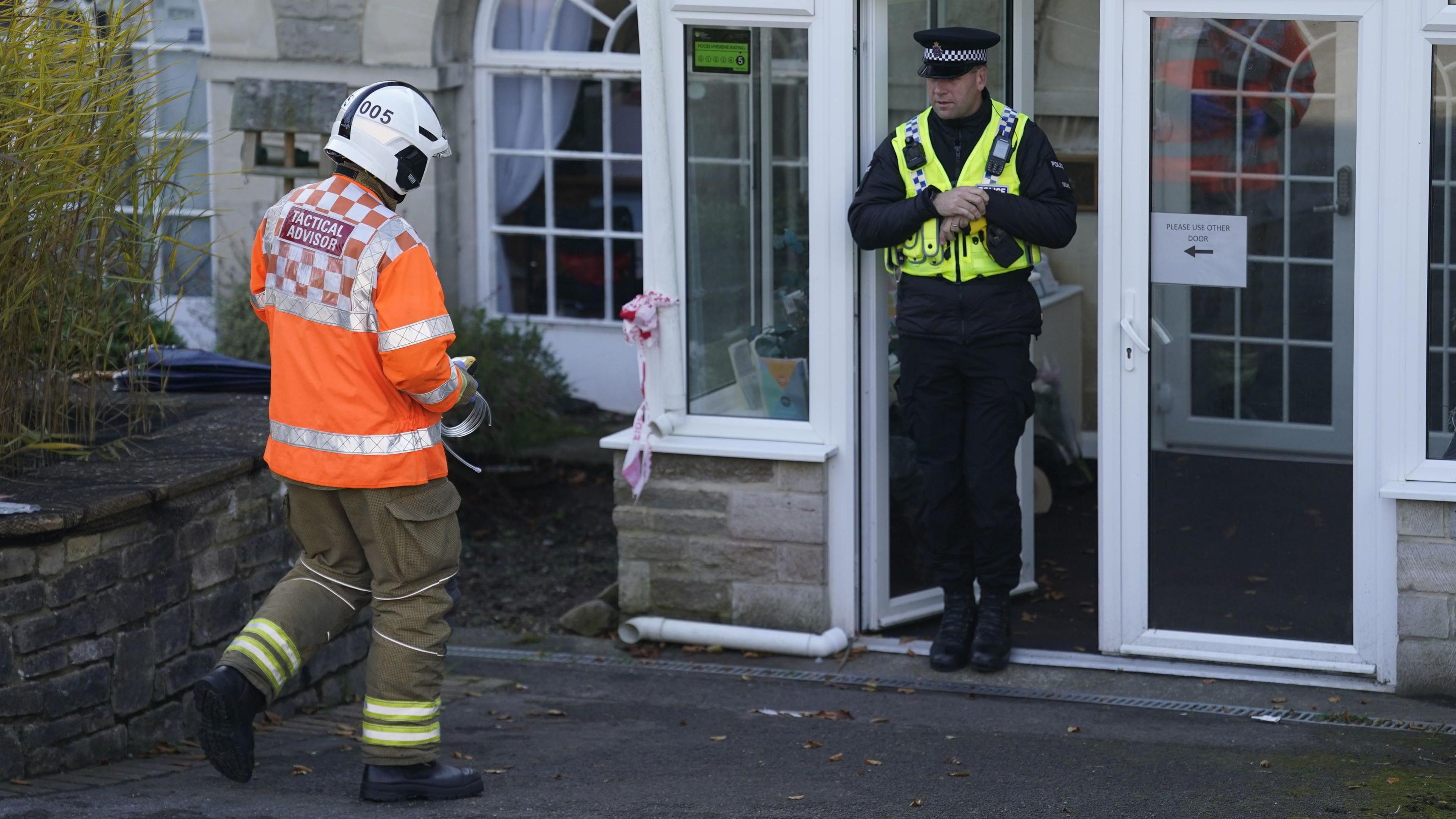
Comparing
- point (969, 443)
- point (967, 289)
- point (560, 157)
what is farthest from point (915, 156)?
point (560, 157)

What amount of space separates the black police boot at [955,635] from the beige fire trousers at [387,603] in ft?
6.55

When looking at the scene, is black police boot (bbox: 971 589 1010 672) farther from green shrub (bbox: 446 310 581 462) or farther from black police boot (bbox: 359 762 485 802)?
green shrub (bbox: 446 310 581 462)

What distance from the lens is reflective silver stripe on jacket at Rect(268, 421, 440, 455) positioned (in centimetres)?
445

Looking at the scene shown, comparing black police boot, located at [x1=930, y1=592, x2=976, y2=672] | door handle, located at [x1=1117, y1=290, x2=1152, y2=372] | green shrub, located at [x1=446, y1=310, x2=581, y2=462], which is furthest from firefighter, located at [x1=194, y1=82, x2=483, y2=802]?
green shrub, located at [x1=446, y1=310, x2=581, y2=462]

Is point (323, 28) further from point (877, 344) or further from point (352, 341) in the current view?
point (352, 341)

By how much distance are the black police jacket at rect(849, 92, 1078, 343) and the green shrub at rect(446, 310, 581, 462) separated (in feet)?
9.22

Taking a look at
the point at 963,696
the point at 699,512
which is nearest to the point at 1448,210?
the point at 963,696

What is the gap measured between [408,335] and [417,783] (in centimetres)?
118

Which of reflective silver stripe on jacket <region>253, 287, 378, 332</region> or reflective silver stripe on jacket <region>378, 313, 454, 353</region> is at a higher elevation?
reflective silver stripe on jacket <region>253, 287, 378, 332</region>

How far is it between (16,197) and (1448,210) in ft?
13.8

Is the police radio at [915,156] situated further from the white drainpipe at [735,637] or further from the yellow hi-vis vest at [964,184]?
the white drainpipe at [735,637]

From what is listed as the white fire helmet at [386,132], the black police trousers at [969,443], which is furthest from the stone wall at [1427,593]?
the white fire helmet at [386,132]

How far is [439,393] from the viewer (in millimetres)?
4457

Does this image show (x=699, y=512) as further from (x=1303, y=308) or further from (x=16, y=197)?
(x=16, y=197)
